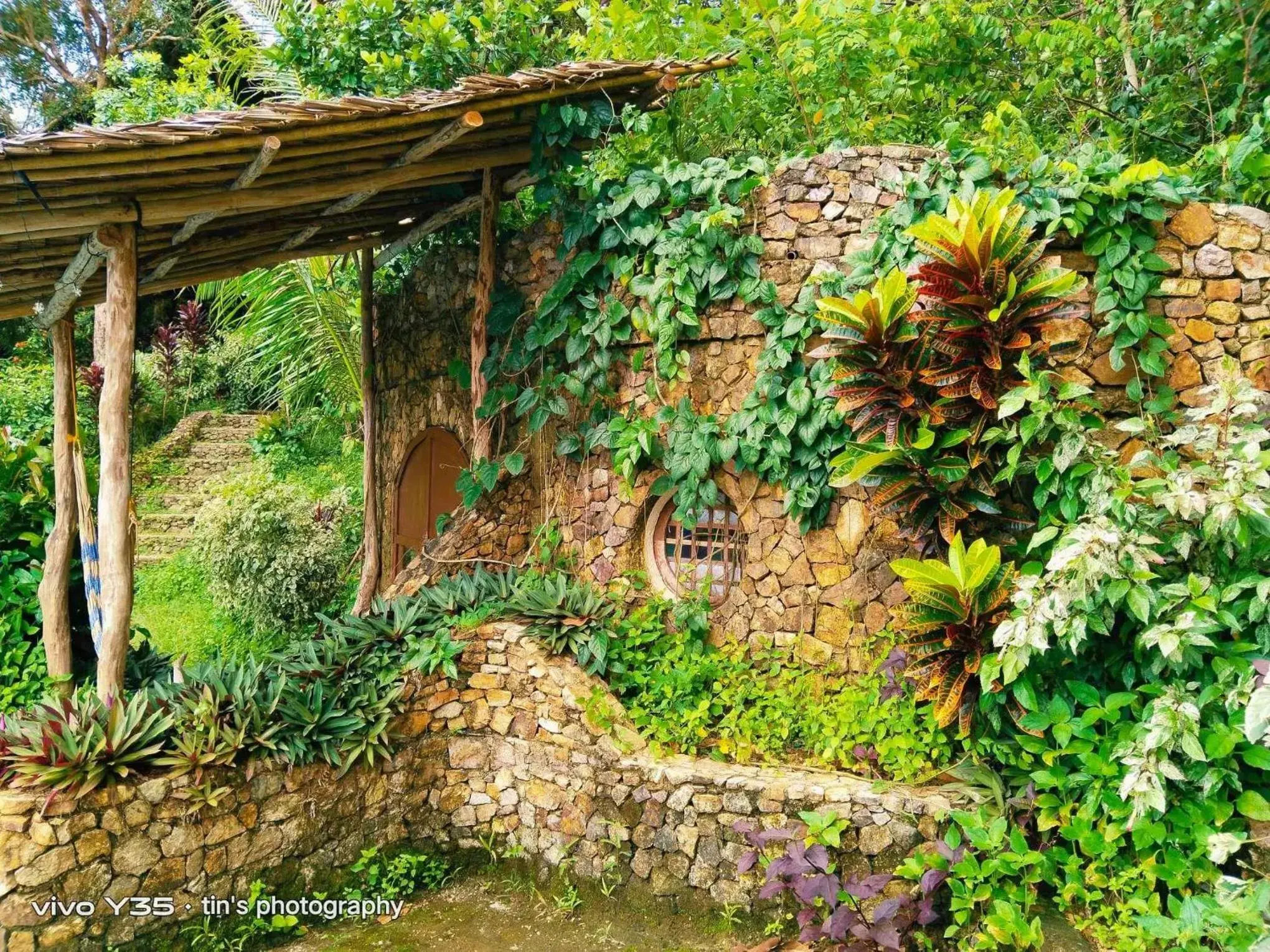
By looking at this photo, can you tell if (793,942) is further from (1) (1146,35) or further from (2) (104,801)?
(1) (1146,35)

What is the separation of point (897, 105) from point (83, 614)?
23.0 ft

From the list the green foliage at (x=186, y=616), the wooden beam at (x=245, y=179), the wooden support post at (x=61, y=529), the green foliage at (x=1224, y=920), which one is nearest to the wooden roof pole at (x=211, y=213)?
the wooden beam at (x=245, y=179)

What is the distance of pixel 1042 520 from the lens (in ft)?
14.9

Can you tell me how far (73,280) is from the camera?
5.19 metres

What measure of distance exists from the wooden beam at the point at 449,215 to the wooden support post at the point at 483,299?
12cm

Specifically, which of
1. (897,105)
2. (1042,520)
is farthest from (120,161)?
(897,105)

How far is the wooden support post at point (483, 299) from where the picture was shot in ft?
21.8

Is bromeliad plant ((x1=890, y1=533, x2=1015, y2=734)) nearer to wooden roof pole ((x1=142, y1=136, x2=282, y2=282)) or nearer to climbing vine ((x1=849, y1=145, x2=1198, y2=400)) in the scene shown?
climbing vine ((x1=849, y1=145, x2=1198, y2=400))

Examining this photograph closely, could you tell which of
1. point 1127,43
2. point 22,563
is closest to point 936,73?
point 1127,43

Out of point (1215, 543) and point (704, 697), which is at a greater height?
point (1215, 543)

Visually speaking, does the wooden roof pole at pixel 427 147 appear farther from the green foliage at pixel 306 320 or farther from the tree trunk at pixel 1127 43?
the tree trunk at pixel 1127 43

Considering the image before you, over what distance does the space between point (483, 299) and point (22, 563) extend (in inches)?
144

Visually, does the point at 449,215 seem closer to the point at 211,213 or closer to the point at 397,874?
the point at 211,213

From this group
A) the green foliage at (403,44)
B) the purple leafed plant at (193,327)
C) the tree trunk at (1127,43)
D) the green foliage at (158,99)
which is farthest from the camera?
the purple leafed plant at (193,327)
